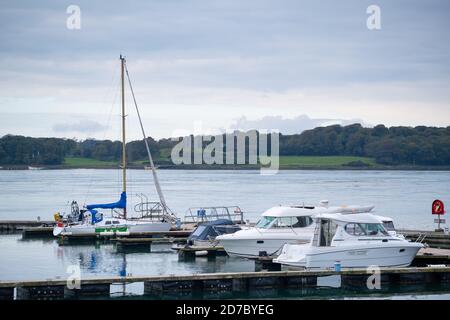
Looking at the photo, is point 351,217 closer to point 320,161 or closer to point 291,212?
point 291,212

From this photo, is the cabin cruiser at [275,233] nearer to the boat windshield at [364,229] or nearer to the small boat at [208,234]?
the boat windshield at [364,229]

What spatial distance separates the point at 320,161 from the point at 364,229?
510 ft

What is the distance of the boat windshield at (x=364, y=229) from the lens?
36969mm

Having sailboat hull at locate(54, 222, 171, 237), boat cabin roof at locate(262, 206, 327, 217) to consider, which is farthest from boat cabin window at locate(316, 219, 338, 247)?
sailboat hull at locate(54, 222, 171, 237)

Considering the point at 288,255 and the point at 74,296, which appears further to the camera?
the point at 288,255

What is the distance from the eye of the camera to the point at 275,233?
4091cm

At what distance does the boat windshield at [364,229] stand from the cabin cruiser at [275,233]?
10.8 feet

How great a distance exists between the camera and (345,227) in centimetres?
3694

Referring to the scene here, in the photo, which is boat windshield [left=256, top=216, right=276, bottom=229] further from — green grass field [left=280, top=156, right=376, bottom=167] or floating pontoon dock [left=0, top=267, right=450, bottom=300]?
green grass field [left=280, top=156, right=376, bottom=167]

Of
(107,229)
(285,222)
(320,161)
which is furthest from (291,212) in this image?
(320,161)
